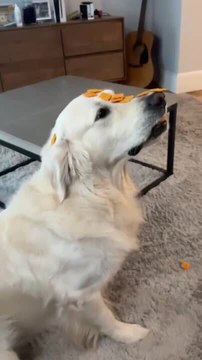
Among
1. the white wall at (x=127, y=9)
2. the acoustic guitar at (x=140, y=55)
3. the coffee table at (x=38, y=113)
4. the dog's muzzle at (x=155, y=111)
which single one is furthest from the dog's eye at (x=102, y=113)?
the white wall at (x=127, y=9)

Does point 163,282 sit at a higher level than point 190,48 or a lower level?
lower

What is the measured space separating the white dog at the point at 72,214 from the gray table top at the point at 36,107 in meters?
0.52

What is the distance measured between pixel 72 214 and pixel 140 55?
9.39ft

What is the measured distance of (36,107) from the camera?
180 centimetres

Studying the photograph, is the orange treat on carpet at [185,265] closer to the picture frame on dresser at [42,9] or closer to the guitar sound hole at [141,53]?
the guitar sound hole at [141,53]

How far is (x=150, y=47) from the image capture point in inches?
136

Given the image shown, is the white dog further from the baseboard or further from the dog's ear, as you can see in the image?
the baseboard

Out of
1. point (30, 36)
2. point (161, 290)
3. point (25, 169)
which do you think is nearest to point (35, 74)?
point (30, 36)

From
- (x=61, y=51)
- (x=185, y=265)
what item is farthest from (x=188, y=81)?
(x=185, y=265)

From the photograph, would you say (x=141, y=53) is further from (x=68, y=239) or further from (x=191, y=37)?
(x=68, y=239)

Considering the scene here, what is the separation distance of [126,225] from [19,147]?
2.29 feet

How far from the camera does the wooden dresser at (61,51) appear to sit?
3008mm

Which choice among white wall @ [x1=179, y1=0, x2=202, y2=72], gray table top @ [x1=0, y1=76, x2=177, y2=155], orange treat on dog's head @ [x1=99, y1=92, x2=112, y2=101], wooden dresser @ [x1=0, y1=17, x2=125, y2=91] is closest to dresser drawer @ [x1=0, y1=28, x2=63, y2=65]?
wooden dresser @ [x1=0, y1=17, x2=125, y2=91]

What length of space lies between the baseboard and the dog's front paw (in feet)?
8.73
